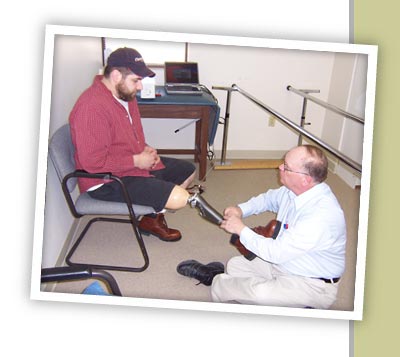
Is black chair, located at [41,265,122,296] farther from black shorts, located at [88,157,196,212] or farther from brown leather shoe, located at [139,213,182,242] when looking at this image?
brown leather shoe, located at [139,213,182,242]

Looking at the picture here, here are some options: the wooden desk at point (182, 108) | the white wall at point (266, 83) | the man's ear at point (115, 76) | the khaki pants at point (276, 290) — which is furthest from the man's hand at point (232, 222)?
the white wall at point (266, 83)

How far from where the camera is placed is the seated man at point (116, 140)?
69.3 inches

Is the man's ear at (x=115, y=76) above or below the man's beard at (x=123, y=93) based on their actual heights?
above

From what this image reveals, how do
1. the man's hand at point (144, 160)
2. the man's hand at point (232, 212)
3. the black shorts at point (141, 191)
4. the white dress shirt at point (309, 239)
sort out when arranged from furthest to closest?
the man's hand at point (144, 160) < the black shorts at point (141, 191) < the man's hand at point (232, 212) < the white dress shirt at point (309, 239)

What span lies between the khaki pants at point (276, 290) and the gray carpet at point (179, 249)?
Answer: 0.08 meters

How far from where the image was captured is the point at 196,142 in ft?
12.3

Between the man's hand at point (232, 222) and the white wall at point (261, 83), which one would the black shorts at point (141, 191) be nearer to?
the man's hand at point (232, 222)

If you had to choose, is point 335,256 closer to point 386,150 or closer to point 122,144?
point 386,150

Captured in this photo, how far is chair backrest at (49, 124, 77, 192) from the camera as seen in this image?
171 cm

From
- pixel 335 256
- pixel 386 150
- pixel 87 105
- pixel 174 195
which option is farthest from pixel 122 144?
pixel 386 150

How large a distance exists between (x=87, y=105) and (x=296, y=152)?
1.05 meters

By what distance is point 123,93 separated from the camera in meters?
1.95

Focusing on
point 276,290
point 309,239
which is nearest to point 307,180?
point 309,239

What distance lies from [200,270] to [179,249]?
312 mm
